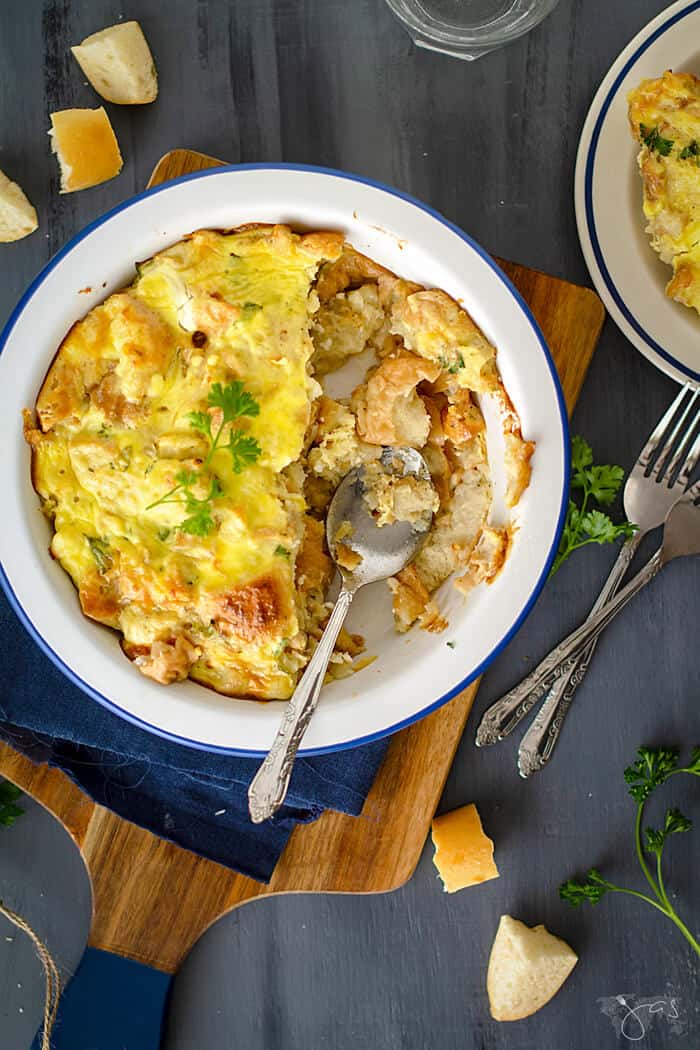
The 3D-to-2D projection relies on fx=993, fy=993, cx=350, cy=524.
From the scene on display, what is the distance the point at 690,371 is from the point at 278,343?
1.24m

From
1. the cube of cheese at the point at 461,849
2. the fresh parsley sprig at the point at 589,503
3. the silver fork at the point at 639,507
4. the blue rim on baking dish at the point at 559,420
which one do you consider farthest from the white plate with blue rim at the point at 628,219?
the cube of cheese at the point at 461,849

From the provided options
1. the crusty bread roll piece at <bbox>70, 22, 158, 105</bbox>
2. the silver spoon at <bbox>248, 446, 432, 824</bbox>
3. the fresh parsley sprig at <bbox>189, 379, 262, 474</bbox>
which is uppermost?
the crusty bread roll piece at <bbox>70, 22, 158, 105</bbox>

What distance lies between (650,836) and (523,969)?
58cm

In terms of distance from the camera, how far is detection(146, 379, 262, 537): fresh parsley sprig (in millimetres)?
2545

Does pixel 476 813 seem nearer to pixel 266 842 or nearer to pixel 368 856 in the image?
pixel 368 856

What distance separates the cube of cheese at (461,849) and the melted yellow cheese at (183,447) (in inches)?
35.3

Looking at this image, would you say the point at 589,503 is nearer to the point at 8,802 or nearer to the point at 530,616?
the point at 530,616

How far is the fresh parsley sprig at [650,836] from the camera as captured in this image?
10.1 ft

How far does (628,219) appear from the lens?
297cm

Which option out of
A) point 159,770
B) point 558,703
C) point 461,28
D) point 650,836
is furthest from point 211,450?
point 650,836

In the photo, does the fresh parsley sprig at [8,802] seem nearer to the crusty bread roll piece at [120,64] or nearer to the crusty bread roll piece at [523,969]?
the crusty bread roll piece at [523,969]

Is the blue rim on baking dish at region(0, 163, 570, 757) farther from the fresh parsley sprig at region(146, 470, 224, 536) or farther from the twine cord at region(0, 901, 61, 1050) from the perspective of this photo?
the twine cord at region(0, 901, 61, 1050)

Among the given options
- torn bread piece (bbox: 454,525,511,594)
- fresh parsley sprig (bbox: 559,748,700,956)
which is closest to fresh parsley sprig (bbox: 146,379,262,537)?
torn bread piece (bbox: 454,525,511,594)

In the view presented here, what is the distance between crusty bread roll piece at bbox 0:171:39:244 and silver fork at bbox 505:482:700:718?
2155 millimetres
